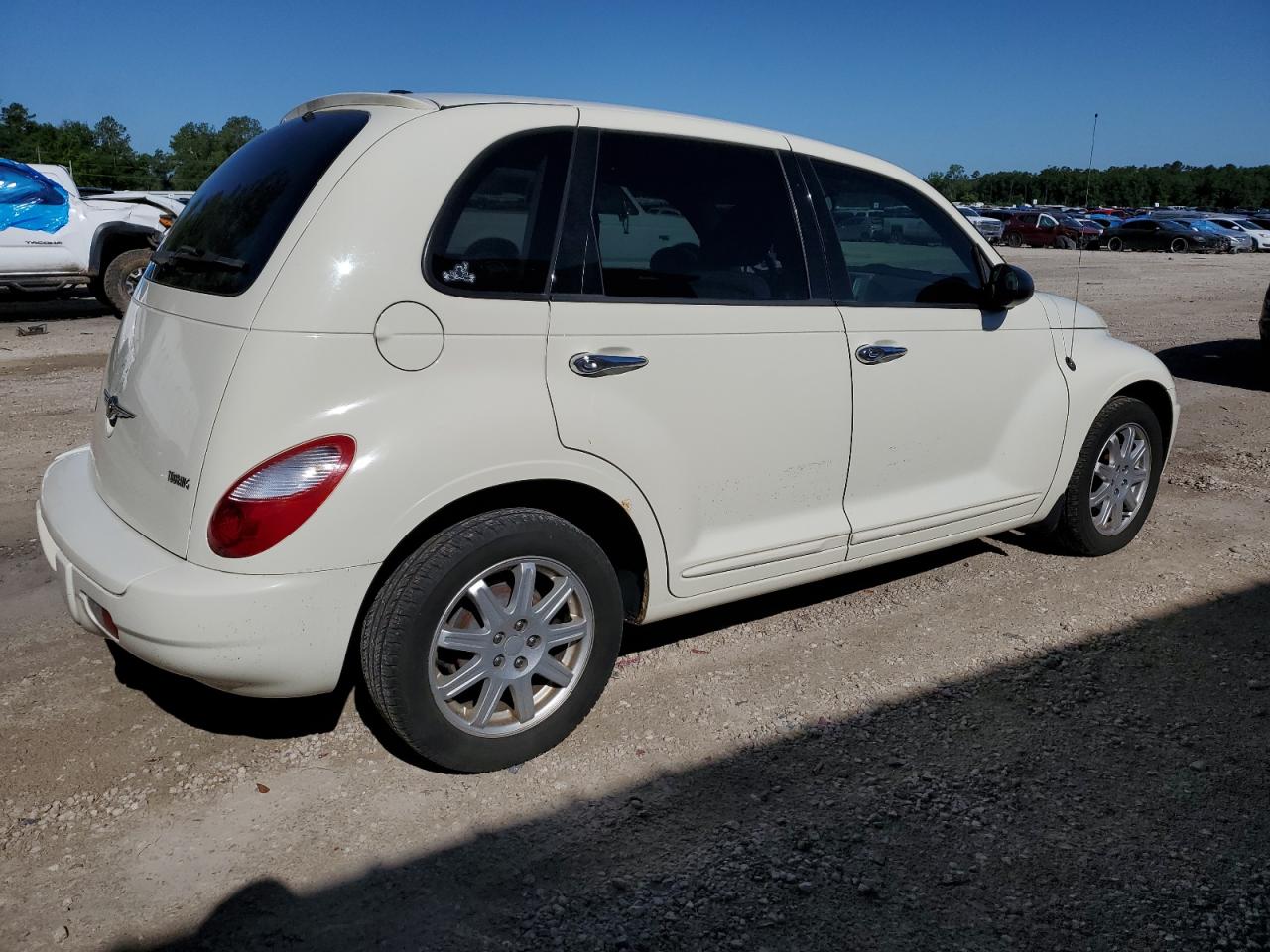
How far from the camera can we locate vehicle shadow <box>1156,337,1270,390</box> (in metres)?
10.4

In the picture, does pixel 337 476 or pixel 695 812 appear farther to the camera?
pixel 695 812

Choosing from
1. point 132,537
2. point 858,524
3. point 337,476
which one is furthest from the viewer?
point 858,524

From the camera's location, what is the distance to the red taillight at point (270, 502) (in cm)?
268

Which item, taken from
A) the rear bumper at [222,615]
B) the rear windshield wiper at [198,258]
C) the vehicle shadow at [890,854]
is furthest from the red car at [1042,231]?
the rear bumper at [222,615]

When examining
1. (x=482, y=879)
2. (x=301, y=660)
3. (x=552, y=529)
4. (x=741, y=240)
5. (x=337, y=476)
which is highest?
(x=741, y=240)

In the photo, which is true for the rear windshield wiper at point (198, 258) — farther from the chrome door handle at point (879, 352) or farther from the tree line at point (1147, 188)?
the tree line at point (1147, 188)

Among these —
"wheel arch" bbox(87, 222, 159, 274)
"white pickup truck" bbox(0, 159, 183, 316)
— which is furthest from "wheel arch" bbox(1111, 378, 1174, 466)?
"wheel arch" bbox(87, 222, 159, 274)

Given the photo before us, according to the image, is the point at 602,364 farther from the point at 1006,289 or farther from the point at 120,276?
the point at 120,276

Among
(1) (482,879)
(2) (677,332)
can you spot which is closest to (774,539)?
(2) (677,332)

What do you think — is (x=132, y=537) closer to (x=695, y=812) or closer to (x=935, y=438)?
(x=695, y=812)

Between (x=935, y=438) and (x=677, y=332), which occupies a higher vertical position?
(x=677, y=332)

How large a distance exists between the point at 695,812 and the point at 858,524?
1.35 meters

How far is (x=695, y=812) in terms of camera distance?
9.96 feet

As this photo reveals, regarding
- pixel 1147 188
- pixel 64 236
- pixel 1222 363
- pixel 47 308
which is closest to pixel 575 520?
pixel 1222 363
